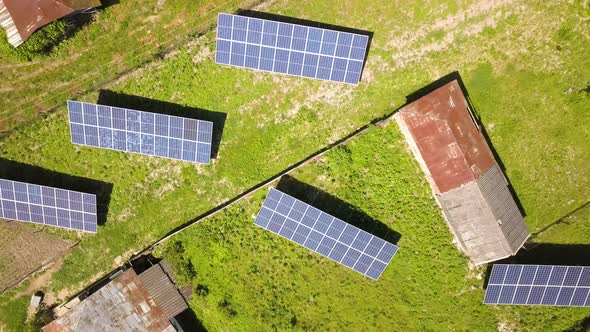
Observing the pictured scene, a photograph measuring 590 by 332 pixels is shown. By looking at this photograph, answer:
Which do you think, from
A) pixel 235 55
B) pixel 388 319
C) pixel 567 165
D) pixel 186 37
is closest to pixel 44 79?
pixel 186 37

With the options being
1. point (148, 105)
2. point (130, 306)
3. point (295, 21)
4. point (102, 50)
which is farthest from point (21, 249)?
point (295, 21)

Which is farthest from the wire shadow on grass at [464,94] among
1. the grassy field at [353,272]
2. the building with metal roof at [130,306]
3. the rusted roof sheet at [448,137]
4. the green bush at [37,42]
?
the green bush at [37,42]

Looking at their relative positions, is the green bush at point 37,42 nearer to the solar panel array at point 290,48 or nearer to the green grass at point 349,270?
the solar panel array at point 290,48

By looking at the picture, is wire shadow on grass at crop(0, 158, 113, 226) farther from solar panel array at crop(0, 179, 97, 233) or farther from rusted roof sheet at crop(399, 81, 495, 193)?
A: rusted roof sheet at crop(399, 81, 495, 193)

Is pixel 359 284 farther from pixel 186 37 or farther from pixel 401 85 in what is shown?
pixel 186 37

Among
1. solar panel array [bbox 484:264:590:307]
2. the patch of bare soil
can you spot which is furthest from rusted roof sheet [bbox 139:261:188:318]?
solar panel array [bbox 484:264:590:307]

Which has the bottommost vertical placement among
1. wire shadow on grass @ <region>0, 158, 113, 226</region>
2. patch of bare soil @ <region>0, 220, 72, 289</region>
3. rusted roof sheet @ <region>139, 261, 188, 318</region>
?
patch of bare soil @ <region>0, 220, 72, 289</region>
